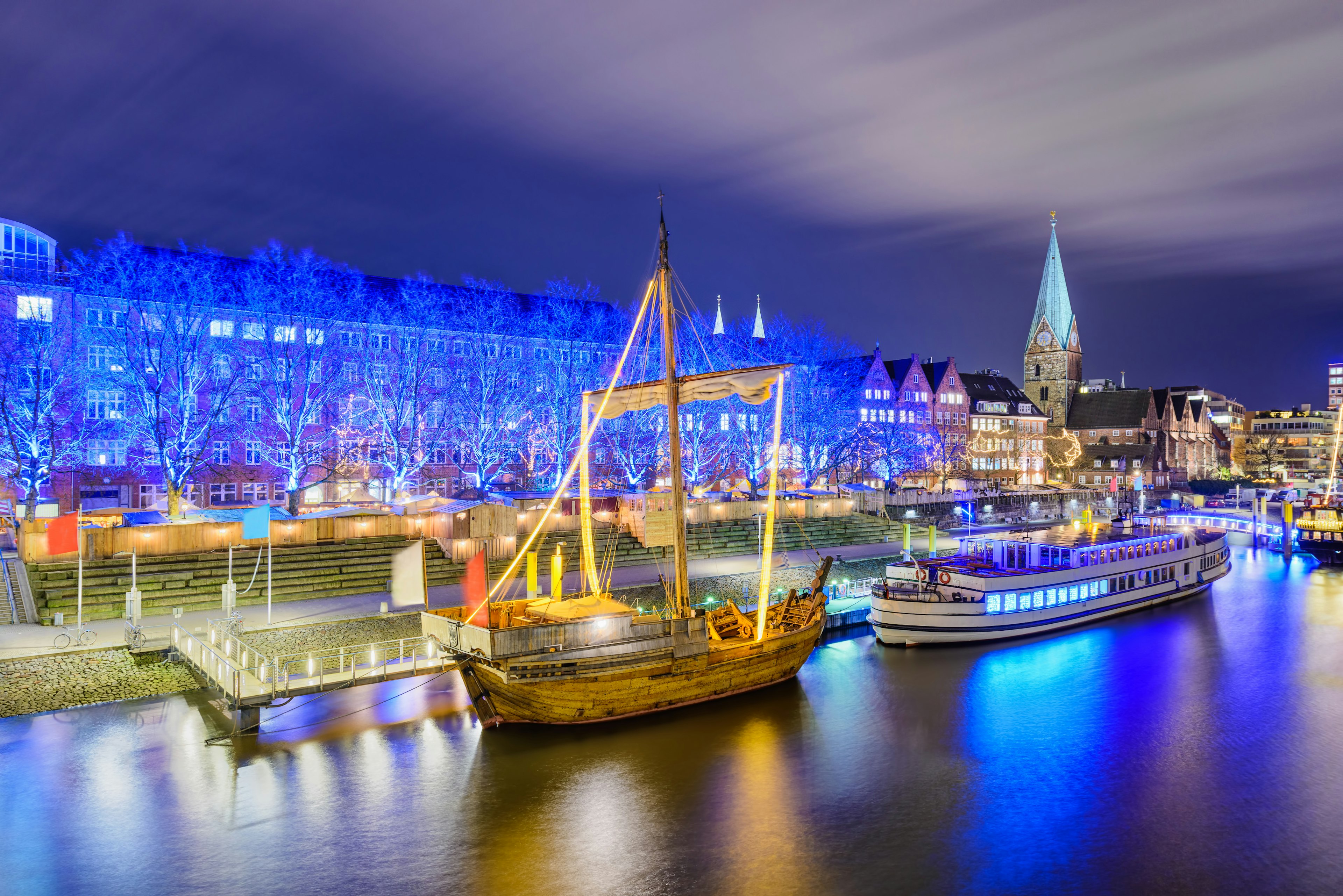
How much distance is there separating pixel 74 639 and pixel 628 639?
16664 millimetres

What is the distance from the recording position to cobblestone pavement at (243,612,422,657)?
26.6m

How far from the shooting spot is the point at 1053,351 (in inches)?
5108

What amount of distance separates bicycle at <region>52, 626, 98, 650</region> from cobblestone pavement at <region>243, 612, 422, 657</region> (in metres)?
4.21

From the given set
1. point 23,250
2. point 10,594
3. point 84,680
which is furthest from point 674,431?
point 23,250

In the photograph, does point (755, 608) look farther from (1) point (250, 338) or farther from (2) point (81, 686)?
(1) point (250, 338)

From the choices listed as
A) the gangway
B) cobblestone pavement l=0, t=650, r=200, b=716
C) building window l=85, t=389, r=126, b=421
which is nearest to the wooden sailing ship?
the gangway

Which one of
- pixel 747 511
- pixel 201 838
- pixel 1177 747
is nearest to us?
pixel 201 838

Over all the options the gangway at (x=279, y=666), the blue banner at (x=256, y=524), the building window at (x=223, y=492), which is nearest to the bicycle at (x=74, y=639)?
the gangway at (x=279, y=666)

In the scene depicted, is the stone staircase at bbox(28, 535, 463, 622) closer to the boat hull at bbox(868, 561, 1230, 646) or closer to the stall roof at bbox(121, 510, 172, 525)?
the stall roof at bbox(121, 510, 172, 525)

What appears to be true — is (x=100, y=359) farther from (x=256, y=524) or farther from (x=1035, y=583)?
(x=1035, y=583)

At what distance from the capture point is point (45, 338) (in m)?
42.9

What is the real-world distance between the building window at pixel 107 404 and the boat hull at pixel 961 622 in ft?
146

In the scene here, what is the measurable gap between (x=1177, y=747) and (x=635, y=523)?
27.6m

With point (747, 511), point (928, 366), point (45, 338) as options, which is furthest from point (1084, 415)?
point (45, 338)
